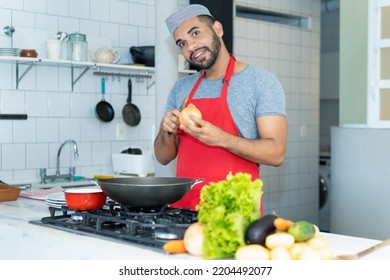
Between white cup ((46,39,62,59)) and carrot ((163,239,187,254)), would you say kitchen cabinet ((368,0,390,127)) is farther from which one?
carrot ((163,239,187,254))

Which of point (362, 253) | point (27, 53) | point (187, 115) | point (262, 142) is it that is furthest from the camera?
point (27, 53)

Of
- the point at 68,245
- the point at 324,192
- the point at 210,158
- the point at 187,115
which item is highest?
the point at 187,115

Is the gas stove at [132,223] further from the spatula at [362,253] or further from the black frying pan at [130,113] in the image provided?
the black frying pan at [130,113]

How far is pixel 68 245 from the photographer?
1.78 meters

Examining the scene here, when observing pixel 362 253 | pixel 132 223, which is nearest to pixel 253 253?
pixel 362 253

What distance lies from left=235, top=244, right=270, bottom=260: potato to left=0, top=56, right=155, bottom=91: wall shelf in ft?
9.34

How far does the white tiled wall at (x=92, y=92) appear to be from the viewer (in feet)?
13.7

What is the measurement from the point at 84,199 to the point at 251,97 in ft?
3.23

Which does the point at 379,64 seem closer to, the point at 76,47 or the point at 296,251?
the point at 76,47

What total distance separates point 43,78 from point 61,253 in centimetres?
271

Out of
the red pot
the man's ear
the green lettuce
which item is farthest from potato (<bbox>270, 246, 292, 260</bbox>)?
the man's ear

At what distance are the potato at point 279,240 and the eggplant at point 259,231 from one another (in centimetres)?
2

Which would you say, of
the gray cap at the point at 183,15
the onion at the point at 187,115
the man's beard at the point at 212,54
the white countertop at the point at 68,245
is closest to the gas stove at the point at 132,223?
the white countertop at the point at 68,245

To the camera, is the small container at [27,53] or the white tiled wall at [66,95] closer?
the small container at [27,53]
